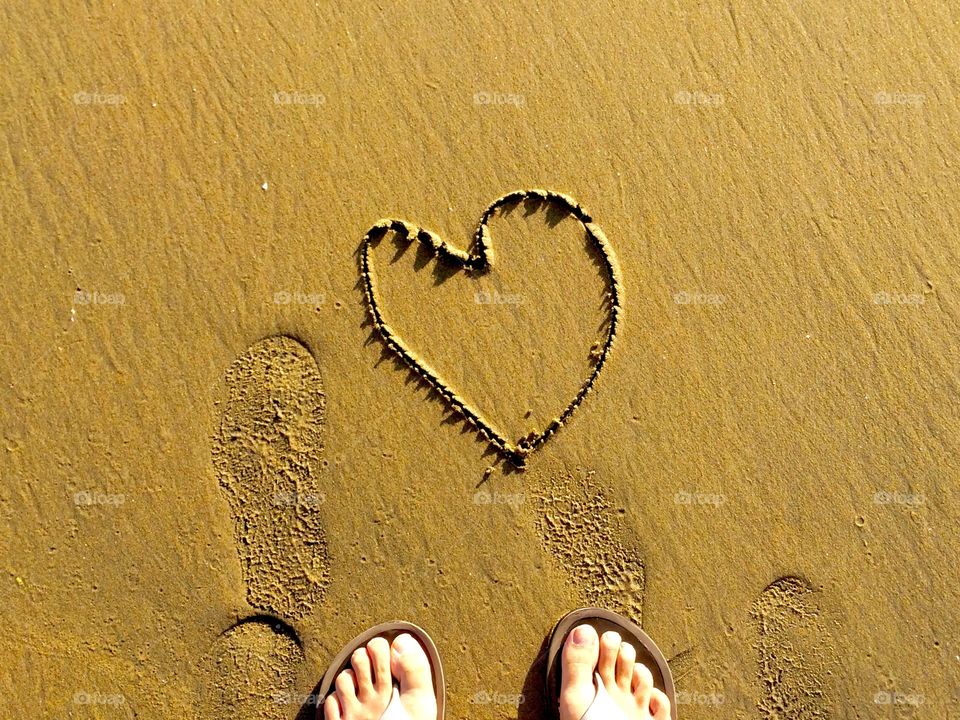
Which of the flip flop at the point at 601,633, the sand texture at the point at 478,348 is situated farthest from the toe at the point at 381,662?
the flip flop at the point at 601,633

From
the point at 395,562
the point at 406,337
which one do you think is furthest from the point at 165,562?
the point at 406,337

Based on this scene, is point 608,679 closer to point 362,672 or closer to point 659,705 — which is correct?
point 659,705

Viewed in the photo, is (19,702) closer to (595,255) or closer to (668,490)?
(668,490)

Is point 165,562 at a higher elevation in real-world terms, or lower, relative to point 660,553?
lower

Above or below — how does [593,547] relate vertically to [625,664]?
above

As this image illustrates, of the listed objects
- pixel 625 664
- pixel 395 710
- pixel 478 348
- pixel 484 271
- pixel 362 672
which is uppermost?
pixel 484 271

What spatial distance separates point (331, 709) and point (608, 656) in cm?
134

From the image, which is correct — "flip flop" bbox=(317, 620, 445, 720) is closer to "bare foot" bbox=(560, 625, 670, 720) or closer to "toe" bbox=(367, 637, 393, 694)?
"toe" bbox=(367, 637, 393, 694)

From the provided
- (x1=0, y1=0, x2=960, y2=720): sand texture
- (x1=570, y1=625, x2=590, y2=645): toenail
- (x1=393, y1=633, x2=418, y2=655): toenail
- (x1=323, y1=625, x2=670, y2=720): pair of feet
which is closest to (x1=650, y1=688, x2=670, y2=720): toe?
(x1=323, y1=625, x2=670, y2=720): pair of feet

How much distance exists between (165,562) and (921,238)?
13.5 feet

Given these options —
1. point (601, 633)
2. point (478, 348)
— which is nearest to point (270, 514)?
point (478, 348)

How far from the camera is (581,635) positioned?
9.60 feet

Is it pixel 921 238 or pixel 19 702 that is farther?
pixel 921 238

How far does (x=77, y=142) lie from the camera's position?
121 inches
